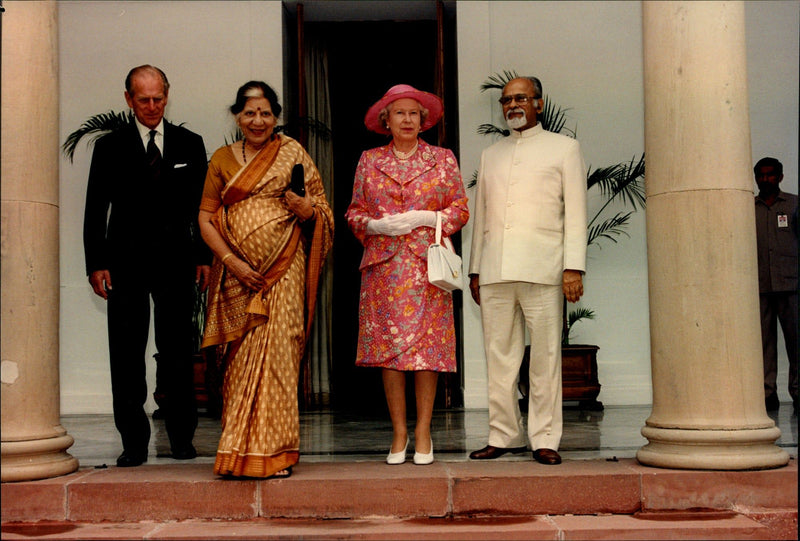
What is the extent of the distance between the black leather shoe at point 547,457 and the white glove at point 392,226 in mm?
1254

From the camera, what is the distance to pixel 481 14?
29.7 feet

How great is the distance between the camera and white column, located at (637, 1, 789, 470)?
4.46m

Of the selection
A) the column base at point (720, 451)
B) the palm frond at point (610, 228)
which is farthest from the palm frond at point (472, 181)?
the column base at point (720, 451)

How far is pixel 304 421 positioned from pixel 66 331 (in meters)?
2.66

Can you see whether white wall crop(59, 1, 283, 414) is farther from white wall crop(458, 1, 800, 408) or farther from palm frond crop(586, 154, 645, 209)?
palm frond crop(586, 154, 645, 209)

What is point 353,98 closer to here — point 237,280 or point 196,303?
point 196,303

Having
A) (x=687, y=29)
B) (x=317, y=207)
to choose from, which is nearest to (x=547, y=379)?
(x=317, y=207)

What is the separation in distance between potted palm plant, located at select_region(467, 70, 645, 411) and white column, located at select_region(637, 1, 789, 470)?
11.9 feet

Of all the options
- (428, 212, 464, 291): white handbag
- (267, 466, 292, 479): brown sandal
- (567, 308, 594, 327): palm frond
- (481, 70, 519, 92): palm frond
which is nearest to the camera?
(267, 466, 292, 479): brown sandal

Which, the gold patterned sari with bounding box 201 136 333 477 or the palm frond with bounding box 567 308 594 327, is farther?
the palm frond with bounding box 567 308 594 327

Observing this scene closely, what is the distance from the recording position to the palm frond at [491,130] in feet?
Answer: 28.3

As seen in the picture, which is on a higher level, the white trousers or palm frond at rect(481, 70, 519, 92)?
palm frond at rect(481, 70, 519, 92)

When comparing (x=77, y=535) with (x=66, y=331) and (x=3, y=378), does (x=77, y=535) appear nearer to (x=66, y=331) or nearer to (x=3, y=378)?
(x=3, y=378)

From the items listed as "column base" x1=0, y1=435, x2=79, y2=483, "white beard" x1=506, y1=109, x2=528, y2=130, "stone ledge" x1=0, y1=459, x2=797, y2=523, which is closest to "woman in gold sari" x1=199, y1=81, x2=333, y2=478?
"stone ledge" x1=0, y1=459, x2=797, y2=523
